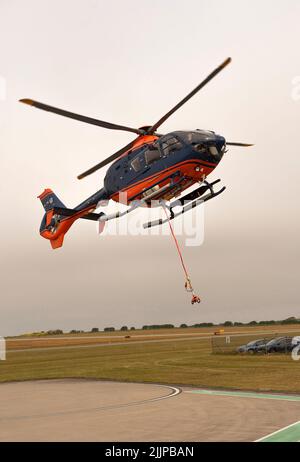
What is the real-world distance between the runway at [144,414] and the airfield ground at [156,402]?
30 millimetres

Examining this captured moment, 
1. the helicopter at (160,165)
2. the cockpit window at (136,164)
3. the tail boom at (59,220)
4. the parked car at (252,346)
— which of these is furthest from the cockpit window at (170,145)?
the parked car at (252,346)

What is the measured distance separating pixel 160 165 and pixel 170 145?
107 centimetres

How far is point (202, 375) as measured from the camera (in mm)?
28703

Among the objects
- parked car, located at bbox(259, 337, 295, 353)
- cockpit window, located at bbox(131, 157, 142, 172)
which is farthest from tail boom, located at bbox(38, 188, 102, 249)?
parked car, located at bbox(259, 337, 295, 353)

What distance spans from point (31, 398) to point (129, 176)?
37.2 ft

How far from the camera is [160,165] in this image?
2289 cm

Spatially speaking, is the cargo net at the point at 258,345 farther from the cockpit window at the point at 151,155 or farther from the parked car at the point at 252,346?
the cockpit window at the point at 151,155

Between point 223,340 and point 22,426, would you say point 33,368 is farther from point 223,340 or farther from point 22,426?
point 22,426

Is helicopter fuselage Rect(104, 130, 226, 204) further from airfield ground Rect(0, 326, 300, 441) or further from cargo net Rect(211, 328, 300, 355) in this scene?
cargo net Rect(211, 328, 300, 355)

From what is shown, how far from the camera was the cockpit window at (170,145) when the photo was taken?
2203 centimetres

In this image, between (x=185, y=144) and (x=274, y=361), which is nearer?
(x=185, y=144)

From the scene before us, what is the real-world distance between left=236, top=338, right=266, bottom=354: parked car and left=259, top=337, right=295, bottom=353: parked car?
17.2 inches

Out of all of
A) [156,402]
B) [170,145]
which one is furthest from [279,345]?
[170,145]
